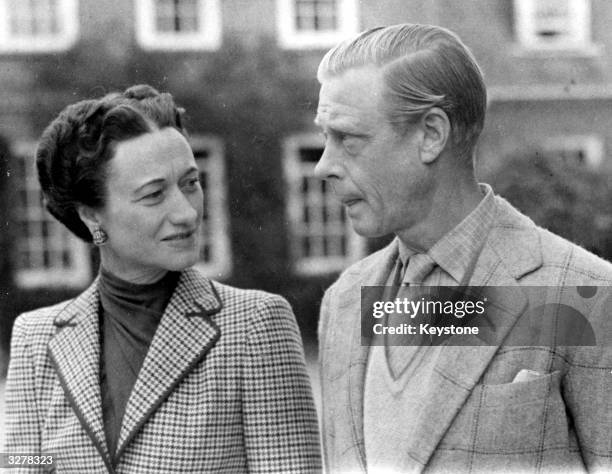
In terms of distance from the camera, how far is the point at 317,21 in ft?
5.89

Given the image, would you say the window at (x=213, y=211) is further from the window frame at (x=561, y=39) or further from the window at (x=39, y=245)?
the window frame at (x=561, y=39)

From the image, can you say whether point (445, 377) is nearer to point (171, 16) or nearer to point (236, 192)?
point (236, 192)

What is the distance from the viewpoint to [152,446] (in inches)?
65.3

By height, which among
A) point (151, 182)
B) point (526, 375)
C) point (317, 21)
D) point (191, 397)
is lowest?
point (191, 397)

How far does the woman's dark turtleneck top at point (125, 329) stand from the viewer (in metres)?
1.73

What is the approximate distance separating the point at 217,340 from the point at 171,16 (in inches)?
27.1

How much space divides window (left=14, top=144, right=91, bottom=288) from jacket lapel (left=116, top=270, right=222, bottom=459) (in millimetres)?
356

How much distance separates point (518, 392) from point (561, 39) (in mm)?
781

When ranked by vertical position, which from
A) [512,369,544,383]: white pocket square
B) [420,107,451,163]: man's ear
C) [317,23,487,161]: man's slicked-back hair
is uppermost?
[317,23,487,161]: man's slicked-back hair

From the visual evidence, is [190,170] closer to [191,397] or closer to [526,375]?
[191,397]

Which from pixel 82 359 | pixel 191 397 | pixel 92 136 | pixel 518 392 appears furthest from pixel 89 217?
pixel 518 392

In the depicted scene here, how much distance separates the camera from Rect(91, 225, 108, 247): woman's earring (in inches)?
69.2

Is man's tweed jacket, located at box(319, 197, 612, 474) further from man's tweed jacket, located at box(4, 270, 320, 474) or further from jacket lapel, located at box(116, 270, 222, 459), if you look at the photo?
jacket lapel, located at box(116, 270, 222, 459)

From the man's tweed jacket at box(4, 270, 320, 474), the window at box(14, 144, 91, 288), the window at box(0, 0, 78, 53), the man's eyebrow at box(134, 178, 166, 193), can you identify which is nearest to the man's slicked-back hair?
the man's eyebrow at box(134, 178, 166, 193)
